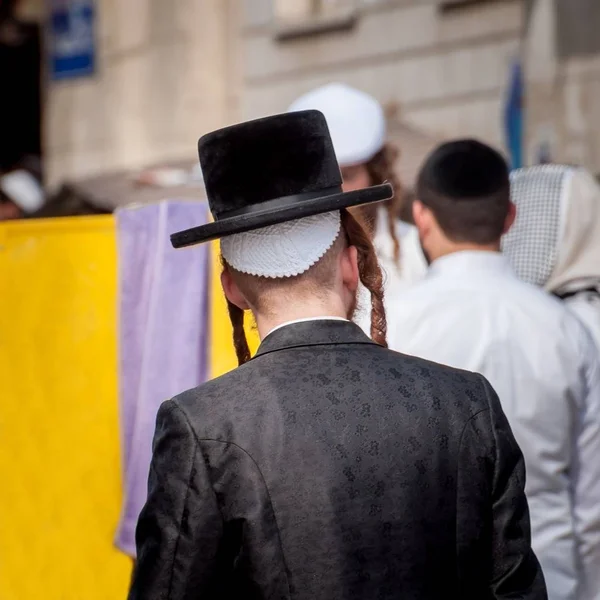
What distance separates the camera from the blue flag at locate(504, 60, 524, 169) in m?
9.34

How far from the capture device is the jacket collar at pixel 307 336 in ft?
7.30

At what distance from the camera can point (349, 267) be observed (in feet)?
7.54

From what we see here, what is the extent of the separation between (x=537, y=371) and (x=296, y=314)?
1.28m

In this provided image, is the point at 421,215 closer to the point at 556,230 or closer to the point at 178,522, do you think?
the point at 556,230

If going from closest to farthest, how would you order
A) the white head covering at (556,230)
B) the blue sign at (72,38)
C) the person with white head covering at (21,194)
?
the white head covering at (556,230) < the person with white head covering at (21,194) < the blue sign at (72,38)

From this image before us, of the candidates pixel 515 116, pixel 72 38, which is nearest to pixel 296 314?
pixel 515 116

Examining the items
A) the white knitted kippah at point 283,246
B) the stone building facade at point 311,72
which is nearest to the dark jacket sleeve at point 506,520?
the white knitted kippah at point 283,246

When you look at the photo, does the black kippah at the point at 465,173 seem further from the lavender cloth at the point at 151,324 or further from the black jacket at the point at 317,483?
the black jacket at the point at 317,483

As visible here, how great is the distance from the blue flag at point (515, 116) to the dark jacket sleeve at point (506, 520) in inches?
Answer: 286

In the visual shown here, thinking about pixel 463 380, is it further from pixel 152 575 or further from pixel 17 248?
pixel 17 248

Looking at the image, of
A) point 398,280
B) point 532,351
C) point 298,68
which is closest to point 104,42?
point 298,68

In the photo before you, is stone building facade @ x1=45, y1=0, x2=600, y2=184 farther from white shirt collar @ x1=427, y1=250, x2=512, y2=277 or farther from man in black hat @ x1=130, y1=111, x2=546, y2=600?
man in black hat @ x1=130, y1=111, x2=546, y2=600

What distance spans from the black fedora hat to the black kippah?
1.33 m

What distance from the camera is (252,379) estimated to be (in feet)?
7.19
